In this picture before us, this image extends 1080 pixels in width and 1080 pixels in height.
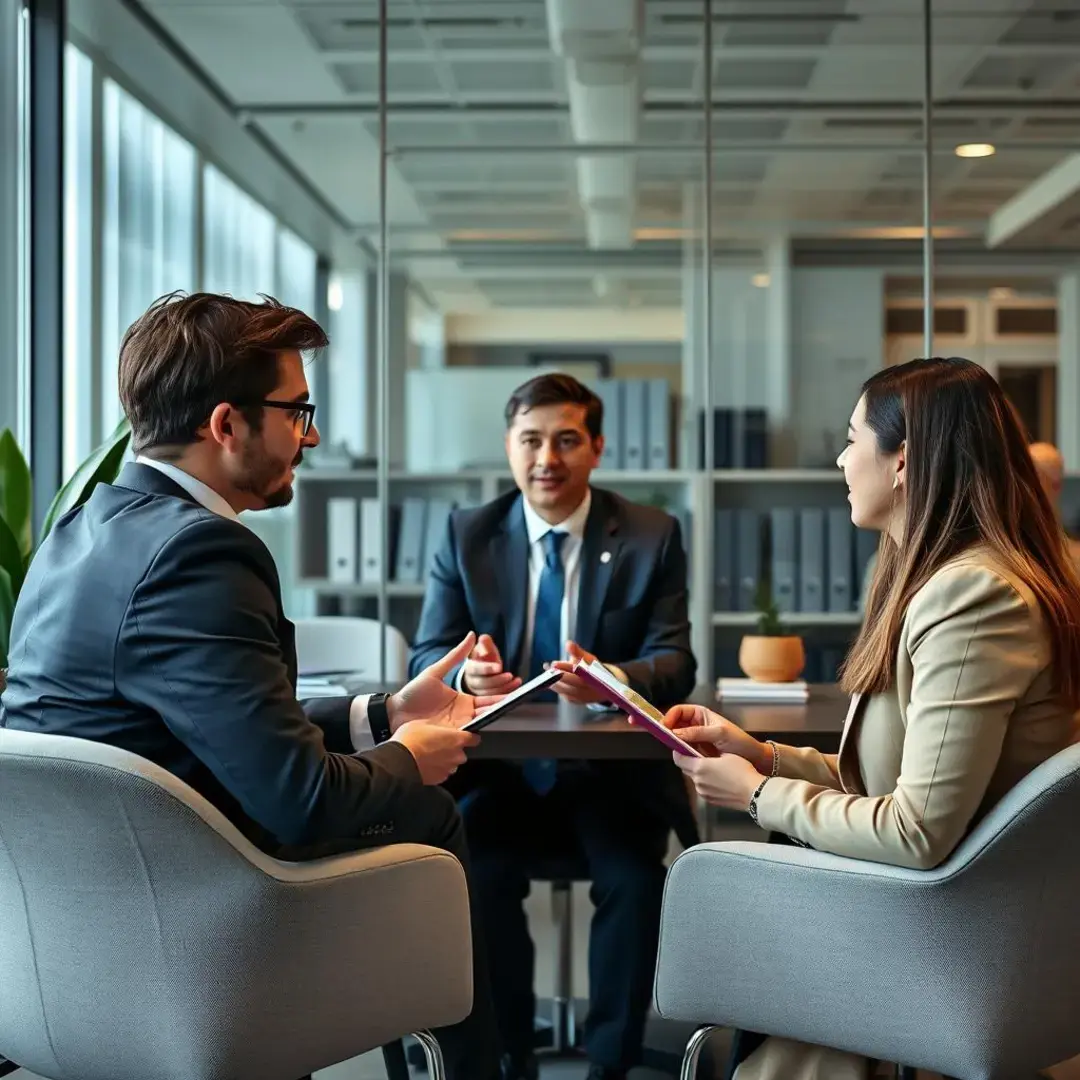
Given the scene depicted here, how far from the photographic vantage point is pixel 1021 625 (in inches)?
63.6

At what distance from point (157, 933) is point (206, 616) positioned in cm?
36

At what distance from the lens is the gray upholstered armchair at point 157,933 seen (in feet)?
4.68

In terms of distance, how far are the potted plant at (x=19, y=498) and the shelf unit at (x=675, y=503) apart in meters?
1.85

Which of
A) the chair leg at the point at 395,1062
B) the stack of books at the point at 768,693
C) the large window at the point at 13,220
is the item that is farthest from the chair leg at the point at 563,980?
the large window at the point at 13,220

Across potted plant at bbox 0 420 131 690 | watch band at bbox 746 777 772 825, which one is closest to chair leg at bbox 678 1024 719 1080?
watch band at bbox 746 777 772 825

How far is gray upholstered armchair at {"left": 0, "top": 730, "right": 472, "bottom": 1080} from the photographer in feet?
4.68

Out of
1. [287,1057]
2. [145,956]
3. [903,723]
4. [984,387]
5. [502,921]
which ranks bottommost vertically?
[502,921]

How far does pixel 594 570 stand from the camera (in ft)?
10.1

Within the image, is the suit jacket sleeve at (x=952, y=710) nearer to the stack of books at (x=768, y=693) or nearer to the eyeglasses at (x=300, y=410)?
the eyeglasses at (x=300, y=410)

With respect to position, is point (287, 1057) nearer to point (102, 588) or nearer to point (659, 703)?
point (102, 588)

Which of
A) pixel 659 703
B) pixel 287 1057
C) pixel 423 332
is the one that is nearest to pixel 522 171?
pixel 423 332

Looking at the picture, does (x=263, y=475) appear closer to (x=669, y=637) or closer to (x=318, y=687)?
(x=318, y=687)

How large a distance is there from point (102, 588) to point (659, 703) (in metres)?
1.48

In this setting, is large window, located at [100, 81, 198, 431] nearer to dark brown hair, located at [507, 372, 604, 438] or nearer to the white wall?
dark brown hair, located at [507, 372, 604, 438]
